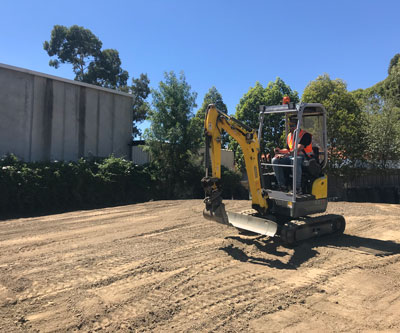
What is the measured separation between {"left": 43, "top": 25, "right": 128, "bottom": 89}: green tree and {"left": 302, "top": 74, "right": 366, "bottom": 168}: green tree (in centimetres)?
2439

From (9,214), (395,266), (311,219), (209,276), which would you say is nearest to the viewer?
(209,276)

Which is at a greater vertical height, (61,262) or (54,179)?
(54,179)

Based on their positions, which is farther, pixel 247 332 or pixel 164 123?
pixel 164 123

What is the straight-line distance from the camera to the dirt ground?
3613 mm

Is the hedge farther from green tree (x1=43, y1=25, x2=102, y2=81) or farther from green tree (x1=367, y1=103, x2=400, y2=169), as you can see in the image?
green tree (x1=43, y1=25, x2=102, y2=81)

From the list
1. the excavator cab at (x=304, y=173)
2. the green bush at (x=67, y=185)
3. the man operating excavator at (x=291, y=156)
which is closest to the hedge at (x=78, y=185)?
the green bush at (x=67, y=185)

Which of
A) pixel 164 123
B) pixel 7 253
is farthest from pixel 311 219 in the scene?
pixel 164 123

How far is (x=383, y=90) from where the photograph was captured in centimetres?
2834

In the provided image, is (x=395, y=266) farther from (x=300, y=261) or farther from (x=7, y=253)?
(x=7, y=253)

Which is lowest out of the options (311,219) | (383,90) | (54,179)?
(311,219)

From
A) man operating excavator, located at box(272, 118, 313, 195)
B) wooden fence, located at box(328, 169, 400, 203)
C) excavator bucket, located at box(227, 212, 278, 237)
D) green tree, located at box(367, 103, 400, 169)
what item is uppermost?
green tree, located at box(367, 103, 400, 169)

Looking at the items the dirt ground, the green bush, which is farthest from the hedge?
the dirt ground

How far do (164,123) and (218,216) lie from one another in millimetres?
11806

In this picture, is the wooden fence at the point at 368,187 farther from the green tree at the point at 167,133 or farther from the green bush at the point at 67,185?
the green bush at the point at 67,185
